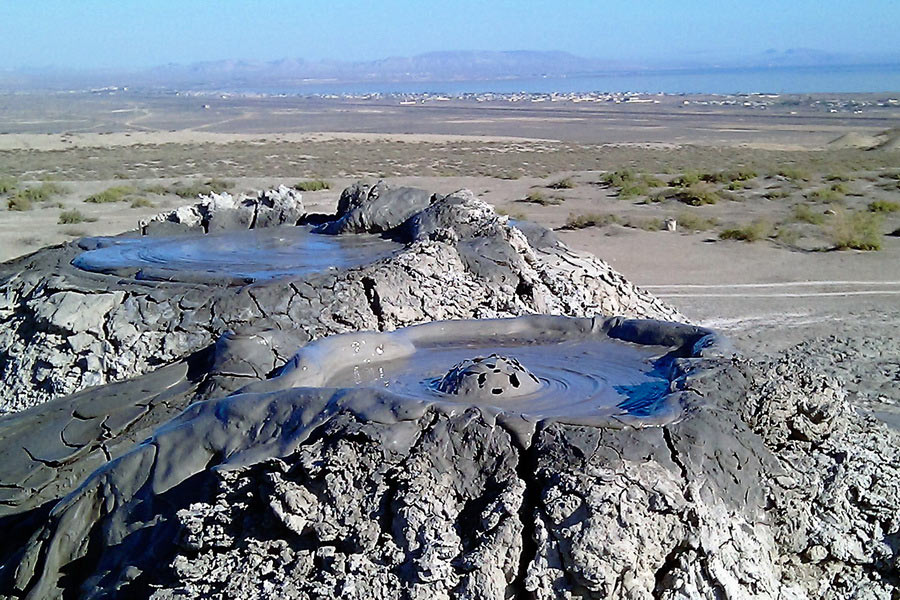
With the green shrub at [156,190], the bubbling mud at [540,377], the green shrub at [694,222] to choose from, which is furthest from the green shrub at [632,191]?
the bubbling mud at [540,377]

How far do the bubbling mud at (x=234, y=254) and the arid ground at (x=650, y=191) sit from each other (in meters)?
4.08

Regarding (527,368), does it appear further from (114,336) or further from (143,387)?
(114,336)

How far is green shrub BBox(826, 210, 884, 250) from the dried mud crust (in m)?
9.61

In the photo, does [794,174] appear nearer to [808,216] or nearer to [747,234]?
[808,216]

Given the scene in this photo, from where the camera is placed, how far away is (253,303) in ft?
16.7

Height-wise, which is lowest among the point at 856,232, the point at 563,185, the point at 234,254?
the point at 563,185

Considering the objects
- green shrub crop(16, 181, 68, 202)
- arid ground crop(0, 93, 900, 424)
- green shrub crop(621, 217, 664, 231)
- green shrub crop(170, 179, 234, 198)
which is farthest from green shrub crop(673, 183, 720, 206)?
green shrub crop(16, 181, 68, 202)

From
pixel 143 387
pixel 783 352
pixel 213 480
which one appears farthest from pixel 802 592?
pixel 783 352

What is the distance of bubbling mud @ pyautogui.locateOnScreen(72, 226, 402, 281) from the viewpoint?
221 inches

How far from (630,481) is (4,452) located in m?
3.19

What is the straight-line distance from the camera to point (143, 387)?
14.8 feet

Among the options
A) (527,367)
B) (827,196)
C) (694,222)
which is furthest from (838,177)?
(527,367)

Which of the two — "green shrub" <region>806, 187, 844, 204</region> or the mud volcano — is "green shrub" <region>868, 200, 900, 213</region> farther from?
the mud volcano

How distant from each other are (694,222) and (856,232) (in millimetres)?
2850
